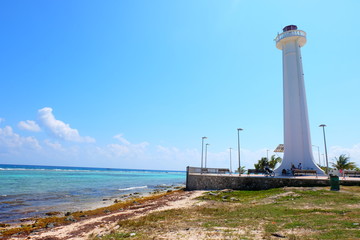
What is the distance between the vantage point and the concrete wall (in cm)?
1916

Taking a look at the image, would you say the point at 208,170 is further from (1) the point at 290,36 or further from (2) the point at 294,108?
(1) the point at 290,36

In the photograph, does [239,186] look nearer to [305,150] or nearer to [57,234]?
[305,150]

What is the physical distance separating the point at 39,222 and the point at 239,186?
1824 centimetres

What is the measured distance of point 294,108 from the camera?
29.2 metres

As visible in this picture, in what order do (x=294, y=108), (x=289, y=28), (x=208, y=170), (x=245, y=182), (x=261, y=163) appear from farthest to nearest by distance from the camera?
(x=261, y=163), (x=208, y=170), (x=289, y=28), (x=294, y=108), (x=245, y=182)

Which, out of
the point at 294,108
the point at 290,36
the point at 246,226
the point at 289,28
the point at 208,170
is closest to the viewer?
the point at 246,226

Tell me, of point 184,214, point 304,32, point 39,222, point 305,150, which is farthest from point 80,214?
point 304,32

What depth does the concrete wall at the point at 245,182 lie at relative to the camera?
19156 millimetres

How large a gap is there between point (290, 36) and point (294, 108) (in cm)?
1030

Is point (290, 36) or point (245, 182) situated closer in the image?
point (245, 182)

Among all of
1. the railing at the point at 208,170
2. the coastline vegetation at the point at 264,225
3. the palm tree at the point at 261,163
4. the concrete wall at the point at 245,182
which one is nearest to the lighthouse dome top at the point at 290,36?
the railing at the point at 208,170

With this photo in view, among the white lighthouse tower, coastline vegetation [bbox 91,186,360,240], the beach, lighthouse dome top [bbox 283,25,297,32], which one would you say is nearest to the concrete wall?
the beach

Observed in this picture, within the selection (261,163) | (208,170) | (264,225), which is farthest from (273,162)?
(264,225)

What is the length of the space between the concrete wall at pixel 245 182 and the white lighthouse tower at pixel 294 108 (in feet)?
23.3
